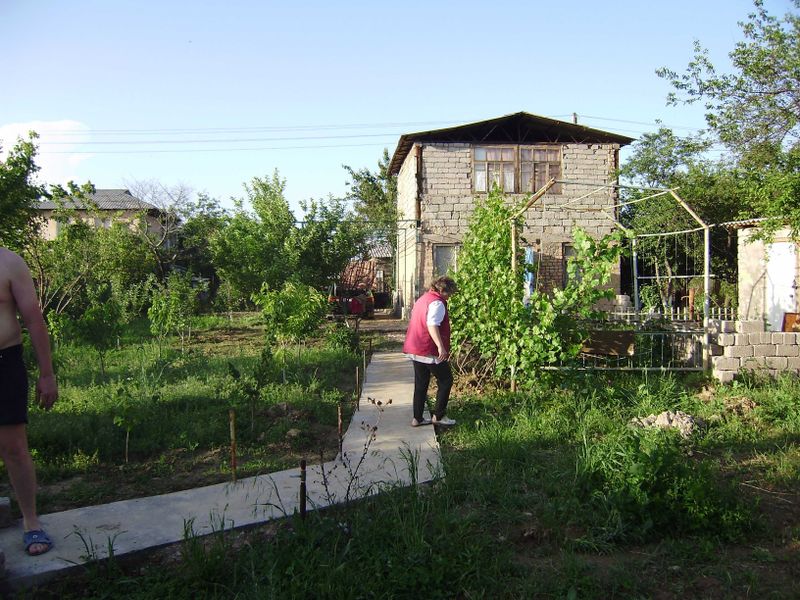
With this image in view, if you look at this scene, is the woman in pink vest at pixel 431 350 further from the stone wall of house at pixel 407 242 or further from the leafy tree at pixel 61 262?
the stone wall of house at pixel 407 242

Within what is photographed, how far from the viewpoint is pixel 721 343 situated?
25.8 feet

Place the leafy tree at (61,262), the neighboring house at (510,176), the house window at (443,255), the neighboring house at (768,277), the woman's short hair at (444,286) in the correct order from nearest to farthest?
the woman's short hair at (444,286), the leafy tree at (61,262), the neighboring house at (768,277), the neighboring house at (510,176), the house window at (443,255)

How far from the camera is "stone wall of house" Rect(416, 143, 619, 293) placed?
1691 cm

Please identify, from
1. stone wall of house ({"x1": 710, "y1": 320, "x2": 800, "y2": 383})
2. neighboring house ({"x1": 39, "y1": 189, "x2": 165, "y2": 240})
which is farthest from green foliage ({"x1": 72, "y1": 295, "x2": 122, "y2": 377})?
neighboring house ({"x1": 39, "y1": 189, "x2": 165, "y2": 240})

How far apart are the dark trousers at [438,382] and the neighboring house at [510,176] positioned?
10.8 meters

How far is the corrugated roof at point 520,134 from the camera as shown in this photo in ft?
54.6

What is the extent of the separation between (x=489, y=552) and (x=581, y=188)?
15.2 m

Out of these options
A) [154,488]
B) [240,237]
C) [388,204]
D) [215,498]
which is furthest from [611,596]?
[388,204]

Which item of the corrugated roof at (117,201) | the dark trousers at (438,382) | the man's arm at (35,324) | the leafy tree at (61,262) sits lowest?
the dark trousers at (438,382)

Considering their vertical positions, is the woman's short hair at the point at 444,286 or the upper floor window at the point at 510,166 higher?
the upper floor window at the point at 510,166

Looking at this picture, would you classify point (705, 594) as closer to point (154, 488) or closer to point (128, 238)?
point (154, 488)

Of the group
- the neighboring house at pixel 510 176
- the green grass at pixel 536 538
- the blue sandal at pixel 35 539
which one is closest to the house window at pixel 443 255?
the neighboring house at pixel 510 176

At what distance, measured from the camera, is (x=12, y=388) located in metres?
3.26

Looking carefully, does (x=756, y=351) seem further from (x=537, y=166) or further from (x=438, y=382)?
(x=537, y=166)
